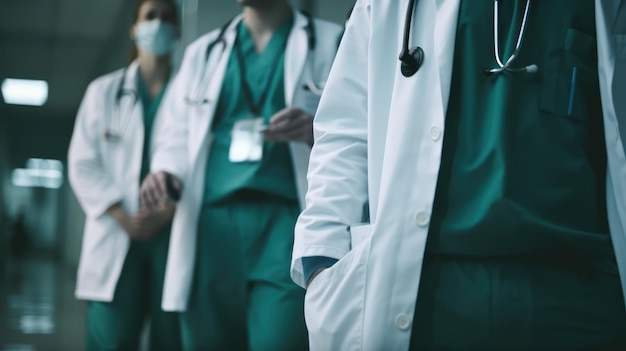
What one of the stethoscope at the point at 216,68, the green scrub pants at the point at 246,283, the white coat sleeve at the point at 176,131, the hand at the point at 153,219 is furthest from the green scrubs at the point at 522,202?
the hand at the point at 153,219

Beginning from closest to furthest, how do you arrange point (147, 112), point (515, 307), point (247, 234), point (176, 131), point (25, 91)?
1. point (515, 307)
2. point (247, 234)
3. point (176, 131)
4. point (147, 112)
5. point (25, 91)

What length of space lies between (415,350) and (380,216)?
0.58 ft

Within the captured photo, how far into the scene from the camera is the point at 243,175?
2.11 meters

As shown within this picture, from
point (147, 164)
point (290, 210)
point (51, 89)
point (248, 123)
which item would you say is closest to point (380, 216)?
point (290, 210)

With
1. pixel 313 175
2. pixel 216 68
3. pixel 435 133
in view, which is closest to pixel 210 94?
pixel 216 68

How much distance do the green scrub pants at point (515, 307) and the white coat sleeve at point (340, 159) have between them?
15 centimetres

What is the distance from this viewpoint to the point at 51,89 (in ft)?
9.31

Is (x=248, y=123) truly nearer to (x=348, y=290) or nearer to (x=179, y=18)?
(x=179, y=18)

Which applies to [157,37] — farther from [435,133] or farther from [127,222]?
[435,133]

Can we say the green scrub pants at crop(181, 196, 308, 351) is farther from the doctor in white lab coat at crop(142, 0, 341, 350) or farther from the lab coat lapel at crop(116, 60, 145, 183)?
the lab coat lapel at crop(116, 60, 145, 183)

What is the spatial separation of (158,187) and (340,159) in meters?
1.35

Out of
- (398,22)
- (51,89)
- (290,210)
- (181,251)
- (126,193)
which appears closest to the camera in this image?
(398,22)

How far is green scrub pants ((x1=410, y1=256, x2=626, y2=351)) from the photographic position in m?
1.00

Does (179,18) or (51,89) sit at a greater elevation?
(179,18)
